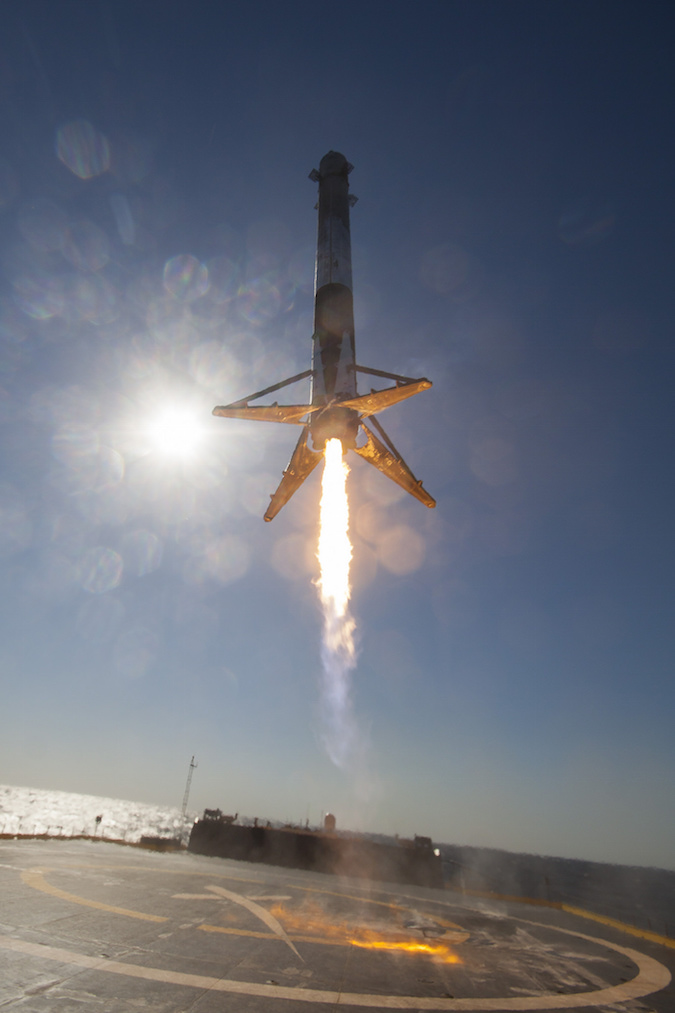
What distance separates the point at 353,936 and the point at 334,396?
23611mm

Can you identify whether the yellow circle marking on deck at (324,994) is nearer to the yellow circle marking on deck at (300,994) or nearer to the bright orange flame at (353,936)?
the yellow circle marking on deck at (300,994)

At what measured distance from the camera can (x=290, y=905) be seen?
2295 cm

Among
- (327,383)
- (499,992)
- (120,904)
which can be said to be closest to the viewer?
(499,992)

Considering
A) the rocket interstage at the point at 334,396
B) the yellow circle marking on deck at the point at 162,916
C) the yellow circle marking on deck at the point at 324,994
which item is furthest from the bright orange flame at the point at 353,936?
the rocket interstage at the point at 334,396

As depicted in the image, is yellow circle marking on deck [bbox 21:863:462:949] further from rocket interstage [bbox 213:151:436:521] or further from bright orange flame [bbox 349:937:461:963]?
rocket interstage [bbox 213:151:436:521]

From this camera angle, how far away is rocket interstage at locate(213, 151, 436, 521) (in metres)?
27.2

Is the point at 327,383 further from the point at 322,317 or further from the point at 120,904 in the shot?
the point at 120,904

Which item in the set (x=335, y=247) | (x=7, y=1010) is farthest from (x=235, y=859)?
(x=335, y=247)

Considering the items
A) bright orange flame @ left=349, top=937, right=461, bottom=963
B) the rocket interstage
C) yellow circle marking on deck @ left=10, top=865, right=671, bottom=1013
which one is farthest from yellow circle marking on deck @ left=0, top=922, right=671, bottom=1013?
the rocket interstage

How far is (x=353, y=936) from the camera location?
18.5m

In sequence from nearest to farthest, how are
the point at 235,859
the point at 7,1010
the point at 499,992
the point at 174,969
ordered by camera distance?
the point at 7,1010 < the point at 174,969 < the point at 499,992 < the point at 235,859

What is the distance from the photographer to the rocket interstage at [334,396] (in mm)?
27234

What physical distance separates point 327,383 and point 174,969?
2443 cm

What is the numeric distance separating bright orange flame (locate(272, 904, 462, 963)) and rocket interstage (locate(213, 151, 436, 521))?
64.4 ft
